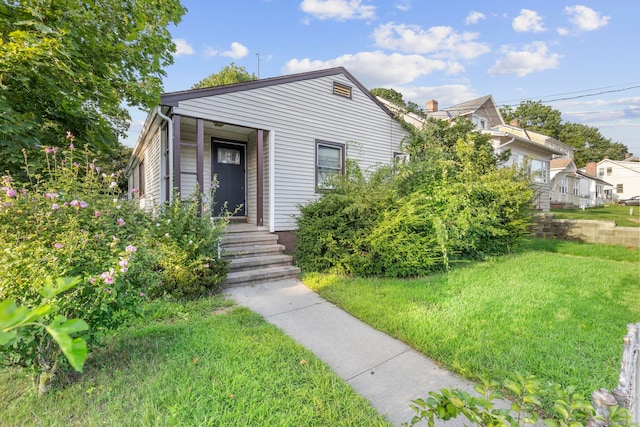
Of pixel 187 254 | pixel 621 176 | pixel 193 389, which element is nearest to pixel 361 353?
pixel 193 389

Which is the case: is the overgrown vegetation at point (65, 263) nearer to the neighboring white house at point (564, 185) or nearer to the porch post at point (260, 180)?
the porch post at point (260, 180)

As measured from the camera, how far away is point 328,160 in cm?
789

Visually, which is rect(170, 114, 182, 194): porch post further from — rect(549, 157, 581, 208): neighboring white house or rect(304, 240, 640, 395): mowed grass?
rect(549, 157, 581, 208): neighboring white house

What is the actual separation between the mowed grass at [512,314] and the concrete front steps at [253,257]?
71cm

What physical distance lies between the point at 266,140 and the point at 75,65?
11.7ft

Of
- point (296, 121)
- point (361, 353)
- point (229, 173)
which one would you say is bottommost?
point (361, 353)

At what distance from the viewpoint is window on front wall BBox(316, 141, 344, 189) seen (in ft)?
25.1

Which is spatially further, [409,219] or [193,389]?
[409,219]

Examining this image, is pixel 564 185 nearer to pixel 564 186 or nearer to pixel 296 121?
pixel 564 186

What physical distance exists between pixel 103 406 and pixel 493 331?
12.2 ft

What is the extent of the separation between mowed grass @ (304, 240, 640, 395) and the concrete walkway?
0.17 metres

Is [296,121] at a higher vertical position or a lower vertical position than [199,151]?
higher

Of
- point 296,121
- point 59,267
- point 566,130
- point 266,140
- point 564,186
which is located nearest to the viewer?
point 59,267

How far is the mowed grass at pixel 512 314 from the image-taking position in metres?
2.69
